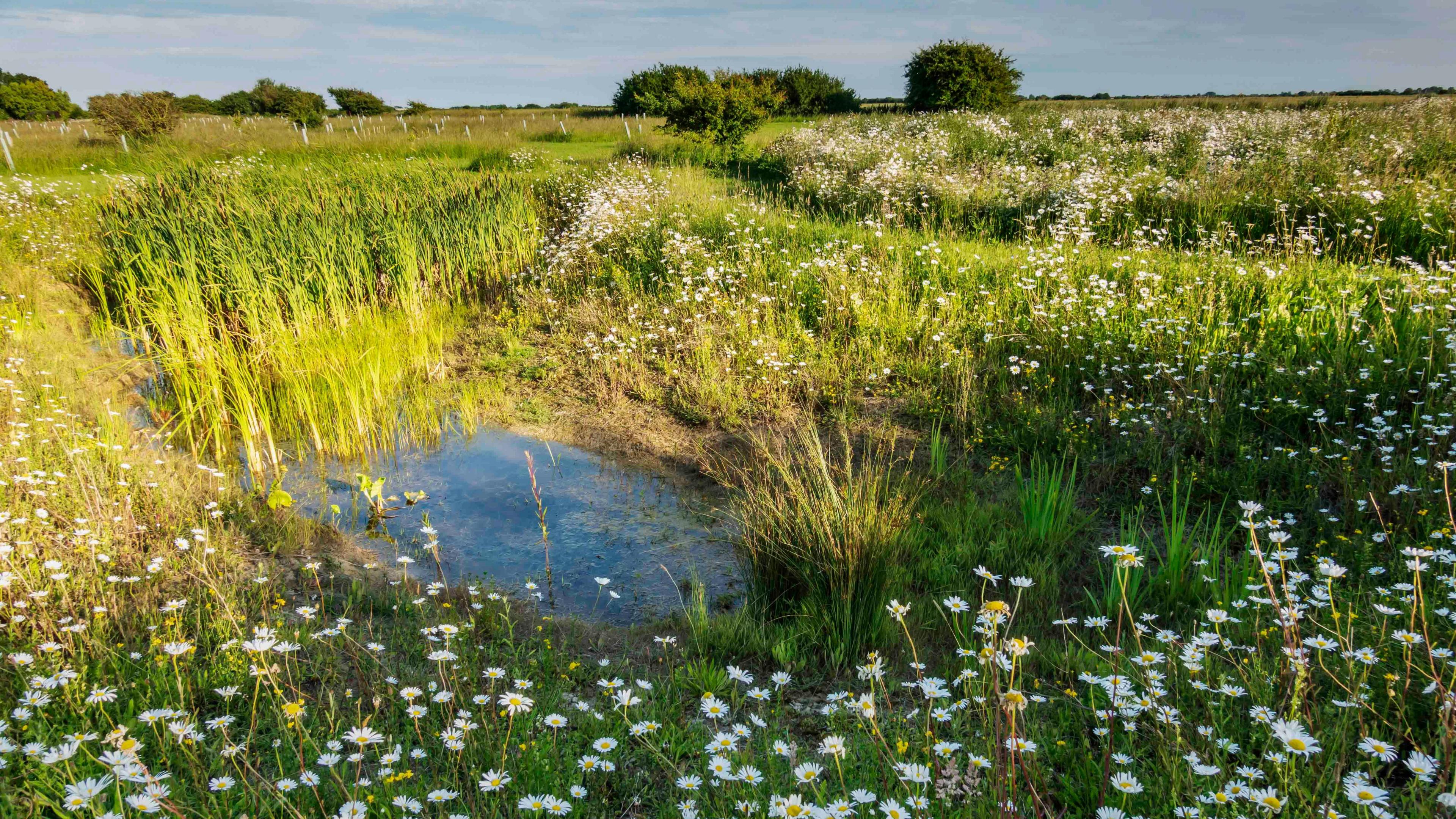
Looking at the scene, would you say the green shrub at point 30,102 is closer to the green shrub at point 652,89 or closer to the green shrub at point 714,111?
the green shrub at point 652,89

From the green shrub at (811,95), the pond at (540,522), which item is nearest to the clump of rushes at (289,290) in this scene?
the pond at (540,522)

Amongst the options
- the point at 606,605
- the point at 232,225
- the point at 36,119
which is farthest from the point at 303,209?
the point at 36,119

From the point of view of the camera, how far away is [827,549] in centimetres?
383

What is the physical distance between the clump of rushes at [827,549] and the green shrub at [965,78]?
25.0m

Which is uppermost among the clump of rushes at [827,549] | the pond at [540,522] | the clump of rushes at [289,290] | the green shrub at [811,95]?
the green shrub at [811,95]

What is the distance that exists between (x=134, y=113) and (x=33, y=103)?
37358 mm

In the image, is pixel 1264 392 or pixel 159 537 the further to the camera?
pixel 1264 392

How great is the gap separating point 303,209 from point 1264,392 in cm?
920

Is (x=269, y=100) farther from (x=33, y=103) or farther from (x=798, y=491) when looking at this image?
(x=798, y=491)

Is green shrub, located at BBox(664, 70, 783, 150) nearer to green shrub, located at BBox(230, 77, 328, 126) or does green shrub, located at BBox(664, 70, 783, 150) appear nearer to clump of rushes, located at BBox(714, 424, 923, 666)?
clump of rushes, located at BBox(714, 424, 923, 666)

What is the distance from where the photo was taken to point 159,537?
4105 millimetres

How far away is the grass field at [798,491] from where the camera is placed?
221 centimetres

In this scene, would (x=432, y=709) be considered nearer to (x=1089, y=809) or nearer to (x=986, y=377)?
(x=1089, y=809)

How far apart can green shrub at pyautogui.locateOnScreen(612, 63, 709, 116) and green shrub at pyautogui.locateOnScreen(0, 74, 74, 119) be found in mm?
33398
